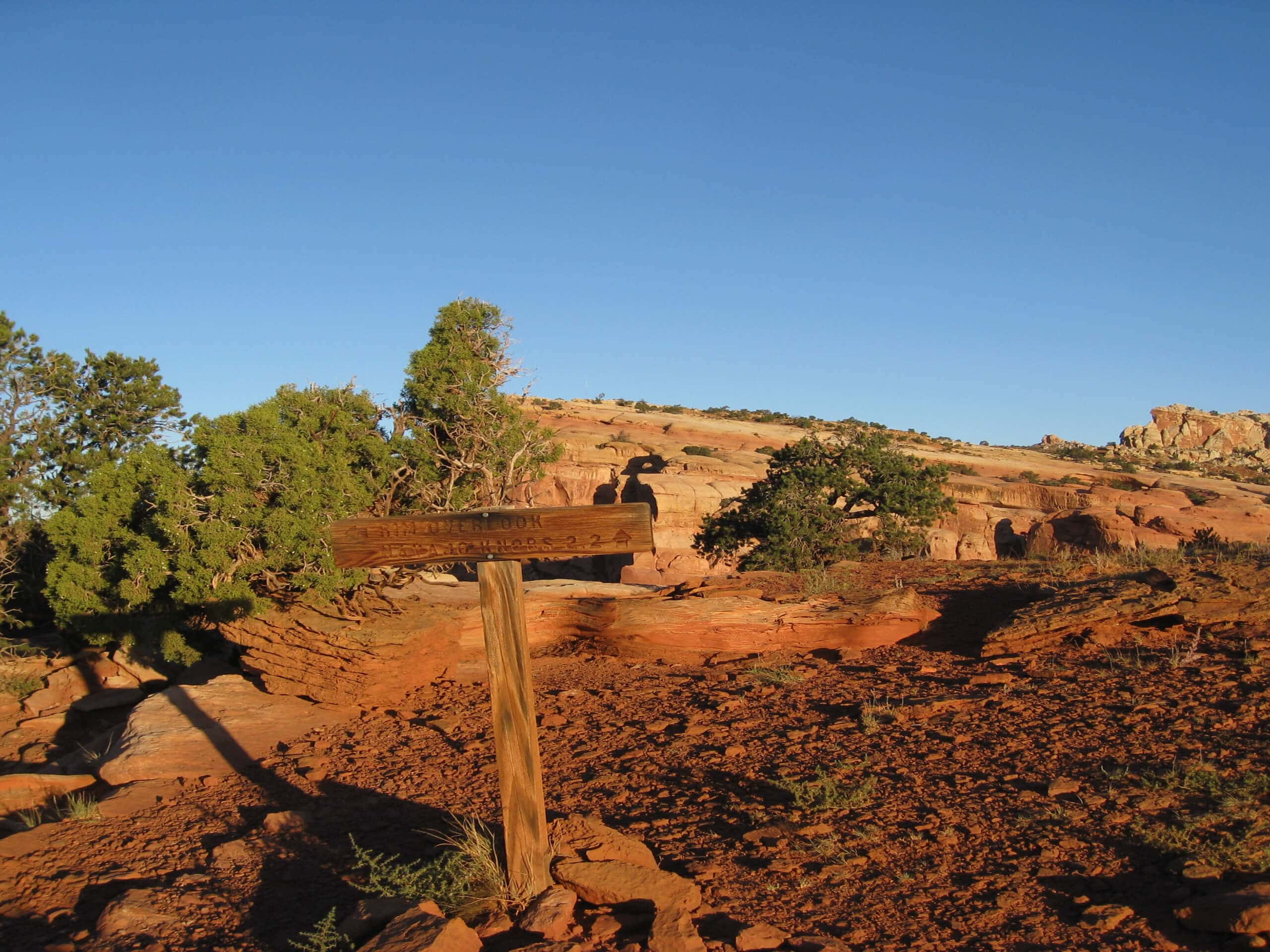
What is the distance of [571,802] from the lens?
643 cm

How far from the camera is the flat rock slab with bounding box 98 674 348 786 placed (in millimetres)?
8047

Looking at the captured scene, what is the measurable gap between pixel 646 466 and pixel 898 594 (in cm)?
2708

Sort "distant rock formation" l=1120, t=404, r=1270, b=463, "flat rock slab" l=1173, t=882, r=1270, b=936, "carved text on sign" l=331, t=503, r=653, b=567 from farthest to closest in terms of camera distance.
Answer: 1. "distant rock formation" l=1120, t=404, r=1270, b=463
2. "carved text on sign" l=331, t=503, r=653, b=567
3. "flat rock slab" l=1173, t=882, r=1270, b=936

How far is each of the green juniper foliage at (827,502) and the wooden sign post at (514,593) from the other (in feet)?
50.4

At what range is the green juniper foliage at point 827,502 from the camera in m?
20.4

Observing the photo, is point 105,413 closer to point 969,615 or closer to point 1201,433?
point 969,615

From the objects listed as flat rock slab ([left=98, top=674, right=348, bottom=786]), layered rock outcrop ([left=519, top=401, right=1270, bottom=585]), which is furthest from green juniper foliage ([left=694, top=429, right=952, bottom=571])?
flat rock slab ([left=98, top=674, right=348, bottom=786])

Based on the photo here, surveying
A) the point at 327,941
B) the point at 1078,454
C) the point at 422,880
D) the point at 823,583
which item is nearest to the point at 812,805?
the point at 422,880

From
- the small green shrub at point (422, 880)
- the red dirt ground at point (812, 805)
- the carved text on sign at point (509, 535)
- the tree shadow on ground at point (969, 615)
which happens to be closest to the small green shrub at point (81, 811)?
the red dirt ground at point (812, 805)

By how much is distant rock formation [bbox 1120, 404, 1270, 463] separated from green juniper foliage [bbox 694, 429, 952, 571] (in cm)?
5701

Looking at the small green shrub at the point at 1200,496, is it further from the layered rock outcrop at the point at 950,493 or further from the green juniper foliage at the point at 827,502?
the green juniper foliage at the point at 827,502

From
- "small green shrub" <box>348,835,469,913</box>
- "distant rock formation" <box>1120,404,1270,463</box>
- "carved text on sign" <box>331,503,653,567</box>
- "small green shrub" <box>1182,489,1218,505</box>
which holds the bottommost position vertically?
"small green shrub" <box>348,835,469,913</box>

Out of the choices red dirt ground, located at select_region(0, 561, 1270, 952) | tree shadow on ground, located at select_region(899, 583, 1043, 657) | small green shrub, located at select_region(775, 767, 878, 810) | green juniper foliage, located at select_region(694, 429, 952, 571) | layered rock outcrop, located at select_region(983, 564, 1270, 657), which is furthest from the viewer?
green juniper foliage, located at select_region(694, 429, 952, 571)

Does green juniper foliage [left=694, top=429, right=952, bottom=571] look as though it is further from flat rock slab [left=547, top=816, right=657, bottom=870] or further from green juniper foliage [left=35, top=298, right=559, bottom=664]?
flat rock slab [left=547, top=816, right=657, bottom=870]
